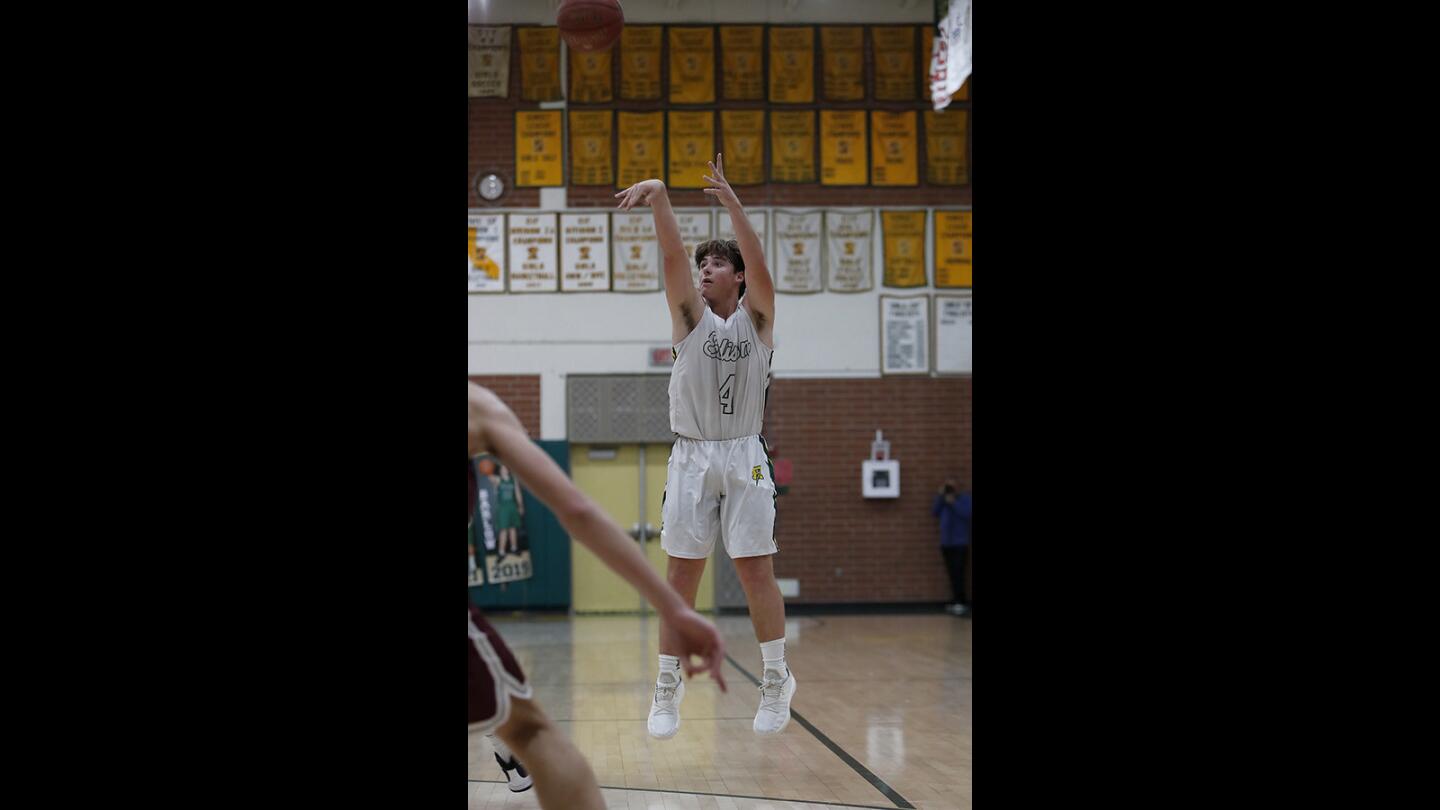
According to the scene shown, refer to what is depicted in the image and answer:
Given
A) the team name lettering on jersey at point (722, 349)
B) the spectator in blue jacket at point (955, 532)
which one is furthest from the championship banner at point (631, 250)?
the team name lettering on jersey at point (722, 349)

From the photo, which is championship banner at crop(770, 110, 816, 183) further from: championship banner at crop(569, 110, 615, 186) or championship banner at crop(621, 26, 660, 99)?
championship banner at crop(569, 110, 615, 186)

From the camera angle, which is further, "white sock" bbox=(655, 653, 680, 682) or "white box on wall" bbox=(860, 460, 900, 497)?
"white box on wall" bbox=(860, 460, 900, 497)

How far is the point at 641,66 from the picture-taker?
36.2 feet

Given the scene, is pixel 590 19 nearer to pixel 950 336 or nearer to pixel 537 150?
pixel 537 150

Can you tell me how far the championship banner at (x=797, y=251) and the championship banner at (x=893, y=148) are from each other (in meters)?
0.70

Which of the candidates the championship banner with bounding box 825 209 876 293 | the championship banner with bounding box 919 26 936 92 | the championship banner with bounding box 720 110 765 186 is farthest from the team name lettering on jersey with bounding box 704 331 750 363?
the championship banner with bounding box 919 26 936 92

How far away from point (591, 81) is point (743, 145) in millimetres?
1487

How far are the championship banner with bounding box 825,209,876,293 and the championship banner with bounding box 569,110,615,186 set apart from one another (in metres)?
2.14

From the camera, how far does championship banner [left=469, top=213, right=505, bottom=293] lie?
438 inches

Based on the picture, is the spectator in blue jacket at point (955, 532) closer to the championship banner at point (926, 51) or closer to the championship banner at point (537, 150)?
the championship banner at point (926, 51)

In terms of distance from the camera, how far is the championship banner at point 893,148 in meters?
11.3
